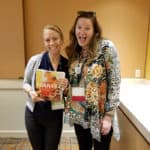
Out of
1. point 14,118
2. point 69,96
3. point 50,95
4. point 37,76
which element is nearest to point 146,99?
point 69,96

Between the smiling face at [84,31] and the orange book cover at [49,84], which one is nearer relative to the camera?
the smiling face at [84,31]

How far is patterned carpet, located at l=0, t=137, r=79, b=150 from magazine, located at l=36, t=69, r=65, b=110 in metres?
1.41

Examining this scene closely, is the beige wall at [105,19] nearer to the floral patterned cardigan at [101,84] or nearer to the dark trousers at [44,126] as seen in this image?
the dark trousers at [44,126]

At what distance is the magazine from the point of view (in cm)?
140

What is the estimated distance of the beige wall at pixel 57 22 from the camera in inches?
101

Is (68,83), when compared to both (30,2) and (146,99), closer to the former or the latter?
(146,99)

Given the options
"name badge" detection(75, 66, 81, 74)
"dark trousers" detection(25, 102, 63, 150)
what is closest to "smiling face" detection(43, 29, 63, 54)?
"name badge" detection(75, 66, 81, 74)

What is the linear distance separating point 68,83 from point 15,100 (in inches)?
62.6

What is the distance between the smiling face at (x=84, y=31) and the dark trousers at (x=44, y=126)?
53 centimetres

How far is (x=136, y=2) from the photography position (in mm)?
2607

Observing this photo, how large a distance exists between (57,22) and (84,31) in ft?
4.75

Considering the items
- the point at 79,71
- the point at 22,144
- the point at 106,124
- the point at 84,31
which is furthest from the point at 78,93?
the point at 22,144

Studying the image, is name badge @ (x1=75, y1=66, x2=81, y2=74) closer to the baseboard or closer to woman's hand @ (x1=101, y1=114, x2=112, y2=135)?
woman's hand @ (x1=101, y1=114, x2=112, y2=135)

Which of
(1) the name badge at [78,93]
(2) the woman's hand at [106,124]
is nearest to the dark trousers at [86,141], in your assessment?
(2) the woman's hand at [106,124]
